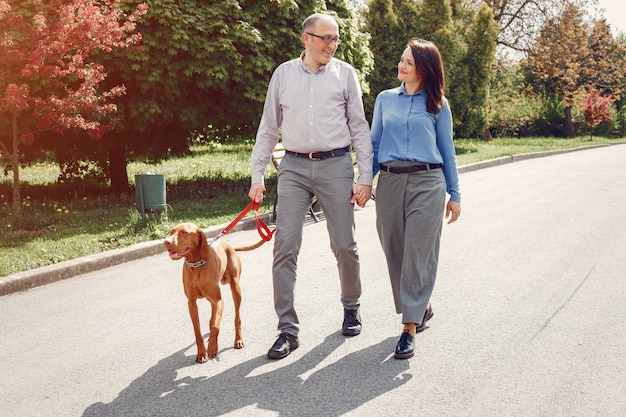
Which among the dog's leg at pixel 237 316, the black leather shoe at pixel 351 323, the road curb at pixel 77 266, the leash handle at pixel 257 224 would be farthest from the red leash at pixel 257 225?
the road curb at pixel 77 266

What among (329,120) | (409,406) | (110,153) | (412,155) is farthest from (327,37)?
(110,153)

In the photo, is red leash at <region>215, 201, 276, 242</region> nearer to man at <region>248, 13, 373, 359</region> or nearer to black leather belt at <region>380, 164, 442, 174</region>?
man at <region>248, 13, 373, 359</region>

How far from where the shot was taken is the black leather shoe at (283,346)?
4594 mm

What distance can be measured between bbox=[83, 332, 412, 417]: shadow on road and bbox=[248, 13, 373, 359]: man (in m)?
0.40

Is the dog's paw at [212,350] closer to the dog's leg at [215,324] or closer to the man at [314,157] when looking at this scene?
the dog's leg at [215,324]

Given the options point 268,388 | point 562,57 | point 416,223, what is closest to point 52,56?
point 416,223

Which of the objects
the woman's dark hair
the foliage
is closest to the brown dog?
the woman's dark hair

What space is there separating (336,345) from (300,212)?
953mm

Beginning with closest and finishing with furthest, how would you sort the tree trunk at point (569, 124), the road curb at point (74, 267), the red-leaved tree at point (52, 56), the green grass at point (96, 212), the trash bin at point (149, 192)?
the road curb at point (74, 267) < the green grass at point (96, 212) < the trash bin at point (149, 192) < the red-leaved tree at point (52, 56) < the tree trunk at point (569, 124)

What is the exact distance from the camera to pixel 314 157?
4.77 meters

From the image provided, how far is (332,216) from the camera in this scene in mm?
4844

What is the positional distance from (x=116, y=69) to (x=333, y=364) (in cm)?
907

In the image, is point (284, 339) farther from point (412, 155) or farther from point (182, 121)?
point (182, 121)

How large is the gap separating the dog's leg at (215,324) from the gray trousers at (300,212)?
429 millimetres
